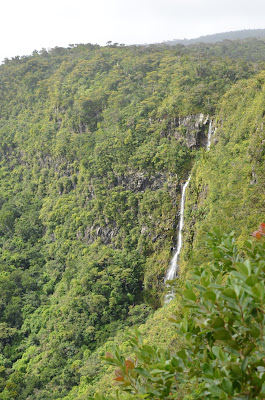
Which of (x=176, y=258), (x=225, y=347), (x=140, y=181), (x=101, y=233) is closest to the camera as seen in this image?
(x=225, y=347)

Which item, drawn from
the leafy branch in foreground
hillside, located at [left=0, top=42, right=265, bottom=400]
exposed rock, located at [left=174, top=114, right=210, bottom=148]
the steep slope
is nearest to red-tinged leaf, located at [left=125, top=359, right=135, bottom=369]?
the leafy branch in foreground

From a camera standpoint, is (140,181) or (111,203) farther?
(111,203)

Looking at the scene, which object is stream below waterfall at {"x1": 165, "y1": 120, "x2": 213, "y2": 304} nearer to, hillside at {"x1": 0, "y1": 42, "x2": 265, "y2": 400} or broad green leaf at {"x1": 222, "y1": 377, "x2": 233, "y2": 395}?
hillside at {"x1": 0, "y1": 42, "x2": 265, "y2": 400}

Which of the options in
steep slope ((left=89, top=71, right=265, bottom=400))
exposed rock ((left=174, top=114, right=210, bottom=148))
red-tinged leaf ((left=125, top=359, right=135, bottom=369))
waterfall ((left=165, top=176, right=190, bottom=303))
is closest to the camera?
red-tinged leaf ((left=125, top=359, right=135, bottom=369))

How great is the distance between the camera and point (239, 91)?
1680 cm

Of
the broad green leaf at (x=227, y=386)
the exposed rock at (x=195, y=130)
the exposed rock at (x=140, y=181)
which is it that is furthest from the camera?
the exposed rock at (x=140, y=181)

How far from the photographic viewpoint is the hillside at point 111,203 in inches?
524

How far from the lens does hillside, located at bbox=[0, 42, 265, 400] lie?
43.7ft

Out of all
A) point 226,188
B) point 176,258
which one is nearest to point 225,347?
point 226,188

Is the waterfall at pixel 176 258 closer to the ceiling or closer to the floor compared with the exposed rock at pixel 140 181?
closer to the floor

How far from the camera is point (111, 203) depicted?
65.6 ft

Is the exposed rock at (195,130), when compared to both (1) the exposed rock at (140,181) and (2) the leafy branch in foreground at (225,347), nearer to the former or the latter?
(1) the exposed rock at (140,181)

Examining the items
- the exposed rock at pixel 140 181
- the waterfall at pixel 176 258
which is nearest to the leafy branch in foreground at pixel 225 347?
→ the waterfall at pixel 176 258

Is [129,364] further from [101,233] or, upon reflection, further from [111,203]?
Answer: [101,233]
